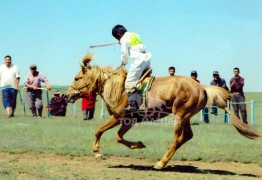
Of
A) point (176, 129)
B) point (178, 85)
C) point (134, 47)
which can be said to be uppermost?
point (134, 47)

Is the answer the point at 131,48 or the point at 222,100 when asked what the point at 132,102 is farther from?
the point at 222,100

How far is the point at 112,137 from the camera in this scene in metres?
14.7

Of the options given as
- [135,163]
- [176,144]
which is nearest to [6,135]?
[135,163]

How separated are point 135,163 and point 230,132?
756cm

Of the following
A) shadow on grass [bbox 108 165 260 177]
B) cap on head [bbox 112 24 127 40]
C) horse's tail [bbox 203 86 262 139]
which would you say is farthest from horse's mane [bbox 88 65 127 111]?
horse's tail [bbox 203 86 262 139]

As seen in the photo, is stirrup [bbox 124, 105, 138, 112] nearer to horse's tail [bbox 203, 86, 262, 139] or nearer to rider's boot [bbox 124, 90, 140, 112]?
rider's boot [bbox 124, 90, 140, 112]

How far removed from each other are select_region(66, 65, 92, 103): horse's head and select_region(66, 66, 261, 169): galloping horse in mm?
353

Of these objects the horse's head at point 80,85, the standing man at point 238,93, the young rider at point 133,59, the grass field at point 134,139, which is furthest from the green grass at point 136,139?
the standing man at point 238,93

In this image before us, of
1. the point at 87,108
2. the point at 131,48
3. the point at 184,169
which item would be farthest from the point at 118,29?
the point at 87,108

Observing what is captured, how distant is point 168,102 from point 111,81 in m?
1.34

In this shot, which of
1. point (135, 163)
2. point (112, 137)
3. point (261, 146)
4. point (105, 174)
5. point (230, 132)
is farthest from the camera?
point (230, 132)

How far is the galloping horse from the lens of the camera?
10.1 m

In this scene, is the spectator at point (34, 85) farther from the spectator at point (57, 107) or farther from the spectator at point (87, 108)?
the spectator at point (57, 107)

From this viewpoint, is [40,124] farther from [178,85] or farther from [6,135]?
[178,85]
